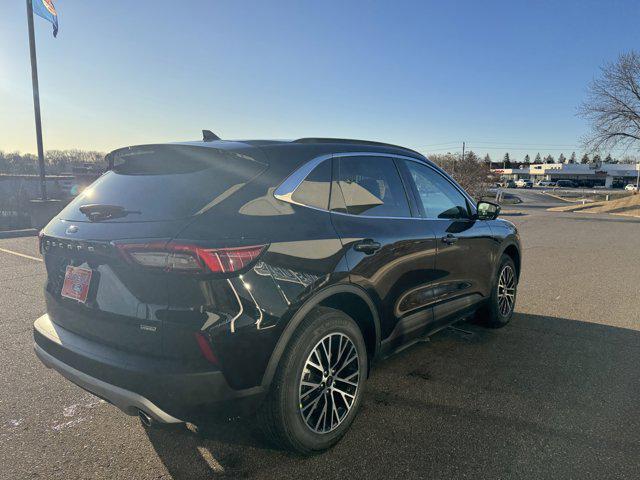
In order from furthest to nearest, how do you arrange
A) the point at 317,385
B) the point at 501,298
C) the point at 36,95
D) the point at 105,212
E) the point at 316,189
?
the point at 36,95
the point at 501,298
the point at 316,189
the point at 317,385
the point at 105,212

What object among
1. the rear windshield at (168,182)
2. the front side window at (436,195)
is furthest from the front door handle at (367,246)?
the front side window at (436,195)

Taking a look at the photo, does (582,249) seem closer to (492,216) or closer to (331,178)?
(492,216)

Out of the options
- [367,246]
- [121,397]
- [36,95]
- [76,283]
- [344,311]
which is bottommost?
[121,397]

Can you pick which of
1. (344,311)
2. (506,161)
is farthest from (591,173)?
(344,311)

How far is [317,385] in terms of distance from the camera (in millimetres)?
2553

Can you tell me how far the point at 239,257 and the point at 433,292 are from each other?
1.91 meters

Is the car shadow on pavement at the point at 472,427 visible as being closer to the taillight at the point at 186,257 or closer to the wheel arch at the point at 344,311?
the wheel arch at the point at 344,311

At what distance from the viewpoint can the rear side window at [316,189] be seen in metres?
2.61

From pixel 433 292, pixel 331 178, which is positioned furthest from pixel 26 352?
pixel 433 292

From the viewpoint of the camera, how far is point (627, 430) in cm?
291

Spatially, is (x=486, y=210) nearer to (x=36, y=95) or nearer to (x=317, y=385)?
(x=317, y=385)

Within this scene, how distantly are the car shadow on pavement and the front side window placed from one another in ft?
4.27

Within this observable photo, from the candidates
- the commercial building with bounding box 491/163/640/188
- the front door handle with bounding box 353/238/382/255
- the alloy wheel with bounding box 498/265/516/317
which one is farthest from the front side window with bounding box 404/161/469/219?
the commercial building with bounding box 491/163/640/188

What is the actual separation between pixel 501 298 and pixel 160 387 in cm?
382
